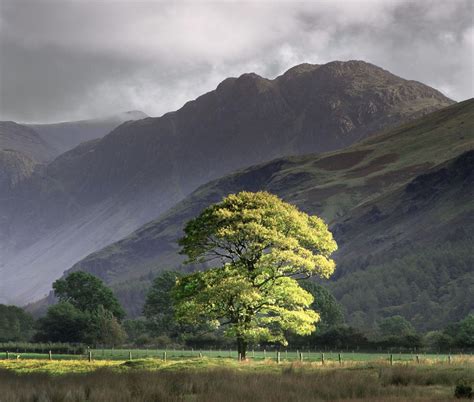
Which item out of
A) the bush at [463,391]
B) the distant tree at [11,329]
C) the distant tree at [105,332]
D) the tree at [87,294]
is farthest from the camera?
the distant tree at [11,329]

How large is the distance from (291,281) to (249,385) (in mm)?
35614

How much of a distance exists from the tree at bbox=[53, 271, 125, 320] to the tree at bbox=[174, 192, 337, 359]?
10263 cm

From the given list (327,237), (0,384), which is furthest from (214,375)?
(327,237)

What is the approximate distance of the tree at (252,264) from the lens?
64375 mm

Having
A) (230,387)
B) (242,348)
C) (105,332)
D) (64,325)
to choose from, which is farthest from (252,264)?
(64,325)

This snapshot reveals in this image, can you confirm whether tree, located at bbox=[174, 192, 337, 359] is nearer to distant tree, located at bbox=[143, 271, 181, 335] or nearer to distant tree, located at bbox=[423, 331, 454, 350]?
distant tree, located at bbox=[423, 331, 454, 350]

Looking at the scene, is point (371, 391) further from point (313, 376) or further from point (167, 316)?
point (167, 316)

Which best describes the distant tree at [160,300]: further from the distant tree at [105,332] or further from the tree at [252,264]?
the tree at [252,264]

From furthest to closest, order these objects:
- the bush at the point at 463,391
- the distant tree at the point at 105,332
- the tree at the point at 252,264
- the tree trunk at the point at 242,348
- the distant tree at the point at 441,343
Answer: the distant tree at the point at 105,332
the distant tree at the point at 441,343
the tree trunk at the point at 242,348
the tree at the point at 252,264
the bush at the point at 463,391

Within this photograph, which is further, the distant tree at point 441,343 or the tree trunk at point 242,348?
the distant tree at point 441,343

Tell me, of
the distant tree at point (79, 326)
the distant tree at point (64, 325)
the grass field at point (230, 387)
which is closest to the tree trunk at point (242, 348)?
the grass field at point (230, 387)

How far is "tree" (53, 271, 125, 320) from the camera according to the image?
548 ft

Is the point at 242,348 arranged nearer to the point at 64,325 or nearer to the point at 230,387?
the point at 230,387

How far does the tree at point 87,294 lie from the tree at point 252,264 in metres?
103
